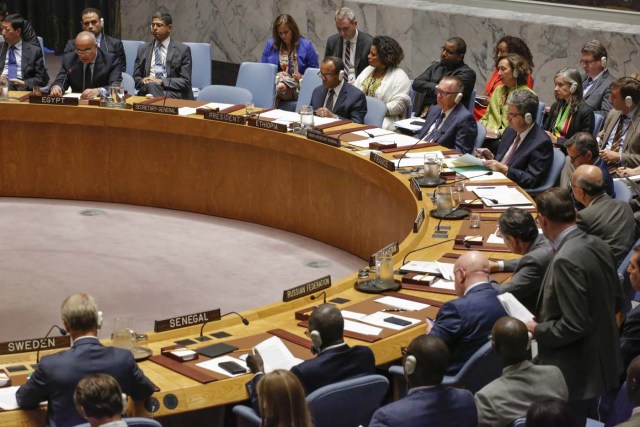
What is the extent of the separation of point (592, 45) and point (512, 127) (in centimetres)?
249

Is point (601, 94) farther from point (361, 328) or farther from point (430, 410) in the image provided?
point (430, 410)

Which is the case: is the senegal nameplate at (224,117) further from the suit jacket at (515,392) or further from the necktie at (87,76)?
the suit jacket at (515,392)

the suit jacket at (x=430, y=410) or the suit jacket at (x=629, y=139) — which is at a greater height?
the suit jacket at (x=629, y=139)

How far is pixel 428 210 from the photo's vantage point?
6594 millimetres

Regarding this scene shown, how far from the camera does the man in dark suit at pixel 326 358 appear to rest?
169 inches

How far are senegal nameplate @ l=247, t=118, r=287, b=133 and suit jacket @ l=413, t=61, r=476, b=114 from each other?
2.00 m

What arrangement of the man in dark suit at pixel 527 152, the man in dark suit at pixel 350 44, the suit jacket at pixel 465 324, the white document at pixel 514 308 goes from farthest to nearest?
the man in dark suit at pixel 350 44
the man in dark suit at pixel 527 152
the white document at pixel 514 308
the suit jacket at pixel 465 324

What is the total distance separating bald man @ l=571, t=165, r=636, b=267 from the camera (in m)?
5.96

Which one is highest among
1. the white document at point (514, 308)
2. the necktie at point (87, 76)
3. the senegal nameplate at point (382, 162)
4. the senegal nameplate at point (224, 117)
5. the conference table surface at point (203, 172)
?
the necktie at point (87, 76)

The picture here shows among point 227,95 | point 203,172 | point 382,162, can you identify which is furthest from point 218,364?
point 227,95

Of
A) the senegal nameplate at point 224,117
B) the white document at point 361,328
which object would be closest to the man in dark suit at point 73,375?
the white document at point 361,328

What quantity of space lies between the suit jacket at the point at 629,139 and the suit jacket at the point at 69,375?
16.4 ft

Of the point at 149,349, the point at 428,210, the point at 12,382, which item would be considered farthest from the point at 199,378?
the point at 428,210

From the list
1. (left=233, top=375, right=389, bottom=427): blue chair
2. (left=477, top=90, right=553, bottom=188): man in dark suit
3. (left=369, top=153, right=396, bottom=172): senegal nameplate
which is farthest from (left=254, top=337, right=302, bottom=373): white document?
(left=477, top=90, right=553, bottom=188): man in dark suit
